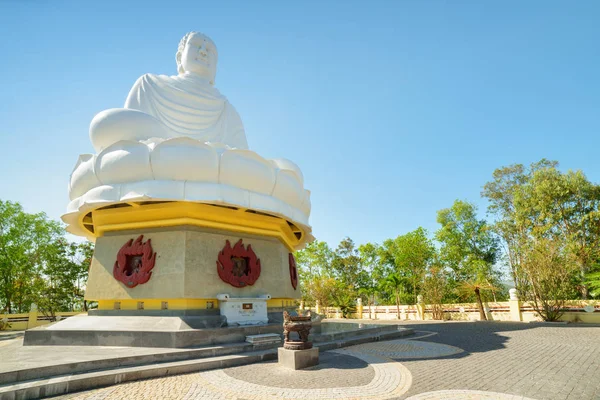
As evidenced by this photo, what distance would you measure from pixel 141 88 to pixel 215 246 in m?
7.43

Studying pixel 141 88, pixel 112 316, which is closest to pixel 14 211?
pixel 141 88

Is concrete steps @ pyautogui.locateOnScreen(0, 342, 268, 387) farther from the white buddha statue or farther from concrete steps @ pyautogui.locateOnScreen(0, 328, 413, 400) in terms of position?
the white buddha statue

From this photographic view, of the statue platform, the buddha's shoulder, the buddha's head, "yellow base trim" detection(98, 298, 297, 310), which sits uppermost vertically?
the buddha's head

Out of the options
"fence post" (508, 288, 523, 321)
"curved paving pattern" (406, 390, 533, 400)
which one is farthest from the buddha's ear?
"fence post" (508, 288, 523, 321)

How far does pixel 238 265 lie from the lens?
10.9m

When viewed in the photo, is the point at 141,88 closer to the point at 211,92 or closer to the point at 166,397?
the point at 211,92

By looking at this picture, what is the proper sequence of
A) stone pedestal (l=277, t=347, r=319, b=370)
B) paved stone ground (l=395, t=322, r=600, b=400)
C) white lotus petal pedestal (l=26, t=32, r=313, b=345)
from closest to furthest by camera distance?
paved stone ground (l=395, t=322, r=600, b=400)
stone pedestal (l=277, t=347, r=319, b=370)
white lotus petal pedestal (l=26, t=32, r=313, b=345)

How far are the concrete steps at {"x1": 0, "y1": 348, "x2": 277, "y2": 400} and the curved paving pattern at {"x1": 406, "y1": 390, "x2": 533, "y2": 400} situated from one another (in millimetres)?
4123

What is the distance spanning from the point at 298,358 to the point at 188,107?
10.8 meters

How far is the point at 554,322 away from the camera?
16406 millimetres

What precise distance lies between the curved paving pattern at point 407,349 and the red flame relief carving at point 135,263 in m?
6.42

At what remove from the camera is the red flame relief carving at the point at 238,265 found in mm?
10338

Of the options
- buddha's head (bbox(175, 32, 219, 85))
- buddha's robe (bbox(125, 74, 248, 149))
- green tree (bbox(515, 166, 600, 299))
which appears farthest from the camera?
green tree (bbox(515, 166, 600, 299))

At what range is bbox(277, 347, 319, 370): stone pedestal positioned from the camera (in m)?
6.85
